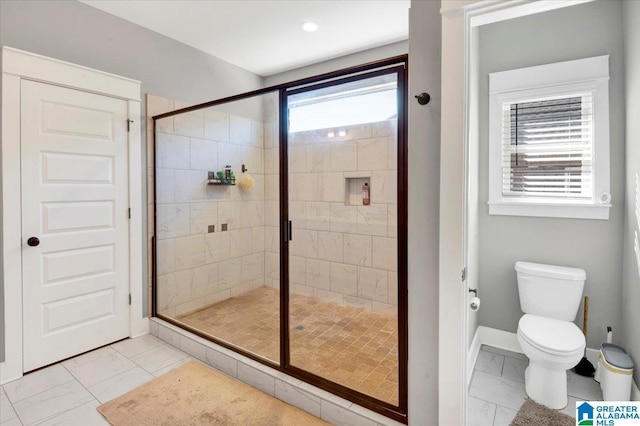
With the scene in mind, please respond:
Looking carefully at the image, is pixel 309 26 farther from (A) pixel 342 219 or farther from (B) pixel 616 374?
(B) pixel 616 374

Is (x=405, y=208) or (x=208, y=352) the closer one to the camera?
(x=405, y=208)

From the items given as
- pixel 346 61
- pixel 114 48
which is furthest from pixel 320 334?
pixel 114 48

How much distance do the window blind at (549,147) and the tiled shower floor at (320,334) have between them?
1544 mm

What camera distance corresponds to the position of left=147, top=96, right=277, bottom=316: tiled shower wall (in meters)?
3.13

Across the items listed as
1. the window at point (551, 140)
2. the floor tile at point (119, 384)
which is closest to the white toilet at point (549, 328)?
the window at point (551, 140)

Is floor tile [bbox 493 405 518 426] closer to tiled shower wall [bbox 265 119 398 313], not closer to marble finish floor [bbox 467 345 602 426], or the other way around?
marble finish floor [bbox 467 345 602 426]

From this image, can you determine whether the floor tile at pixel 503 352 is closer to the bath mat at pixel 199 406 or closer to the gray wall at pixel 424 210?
the gray wall at pixel 424 210

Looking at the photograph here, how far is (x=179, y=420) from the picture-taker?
72.1 inches

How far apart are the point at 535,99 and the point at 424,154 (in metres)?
1.66

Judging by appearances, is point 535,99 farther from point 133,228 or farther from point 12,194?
point 12,194

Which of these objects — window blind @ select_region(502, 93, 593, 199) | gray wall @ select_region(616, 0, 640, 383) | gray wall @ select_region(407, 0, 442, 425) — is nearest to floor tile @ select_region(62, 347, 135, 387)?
gray wall @ select_region(407, 0, 442, 425)

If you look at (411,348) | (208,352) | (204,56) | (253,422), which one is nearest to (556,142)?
(411,348)

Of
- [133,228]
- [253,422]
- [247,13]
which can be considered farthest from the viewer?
[133,228]

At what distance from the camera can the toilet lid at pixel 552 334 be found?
6.25ft
